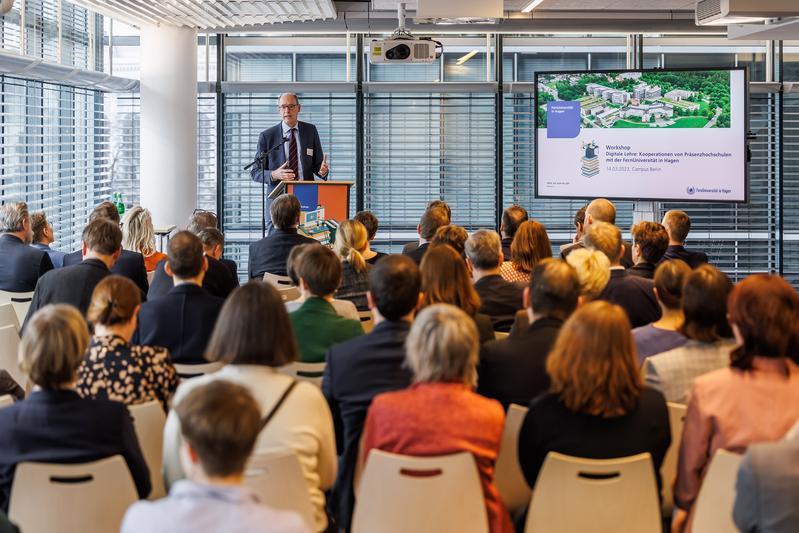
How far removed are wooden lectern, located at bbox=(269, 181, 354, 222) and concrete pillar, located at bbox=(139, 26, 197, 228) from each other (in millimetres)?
1772

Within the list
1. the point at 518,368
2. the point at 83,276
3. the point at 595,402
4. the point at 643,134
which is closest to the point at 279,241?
the point at 83,276

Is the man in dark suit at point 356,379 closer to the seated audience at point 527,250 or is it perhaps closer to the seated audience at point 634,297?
the seated audience at point 634,297

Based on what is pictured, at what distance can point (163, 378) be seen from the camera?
3.59m

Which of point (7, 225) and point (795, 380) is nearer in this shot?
point (795, 380)

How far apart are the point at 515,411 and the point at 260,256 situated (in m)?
3.81

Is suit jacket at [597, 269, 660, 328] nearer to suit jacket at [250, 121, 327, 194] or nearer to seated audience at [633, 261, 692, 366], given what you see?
seated audience at [633, 261, 692, 366]

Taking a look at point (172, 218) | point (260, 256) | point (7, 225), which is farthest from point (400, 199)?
point (7, 225)

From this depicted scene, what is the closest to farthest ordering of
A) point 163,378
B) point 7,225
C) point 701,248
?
point 163,378
point 7,225
point 701,248

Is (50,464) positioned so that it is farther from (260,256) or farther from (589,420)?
(260,256)

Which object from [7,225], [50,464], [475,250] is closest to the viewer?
[50,464]

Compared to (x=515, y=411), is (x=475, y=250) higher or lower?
higher

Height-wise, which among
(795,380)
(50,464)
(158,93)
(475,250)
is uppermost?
(158,93)

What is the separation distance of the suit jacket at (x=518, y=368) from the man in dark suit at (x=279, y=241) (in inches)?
130

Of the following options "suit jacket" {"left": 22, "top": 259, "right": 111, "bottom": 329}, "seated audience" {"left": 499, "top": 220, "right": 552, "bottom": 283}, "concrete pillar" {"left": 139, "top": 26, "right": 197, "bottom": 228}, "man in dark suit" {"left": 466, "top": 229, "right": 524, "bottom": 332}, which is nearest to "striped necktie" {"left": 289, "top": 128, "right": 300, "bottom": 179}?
"concrete pillar" {"left": 139, "top": 26, "right": 197, "bottom": 228}
